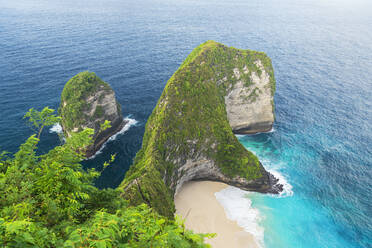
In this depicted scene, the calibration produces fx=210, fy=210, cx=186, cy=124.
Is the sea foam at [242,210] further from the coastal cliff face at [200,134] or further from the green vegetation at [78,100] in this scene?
the green vegetation at [78,100]

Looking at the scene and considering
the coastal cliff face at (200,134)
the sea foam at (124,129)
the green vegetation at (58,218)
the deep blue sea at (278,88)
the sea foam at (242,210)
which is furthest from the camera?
the sea foam at (124,129)

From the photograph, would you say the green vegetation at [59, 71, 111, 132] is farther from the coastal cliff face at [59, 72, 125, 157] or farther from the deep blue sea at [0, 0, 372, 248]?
the deep blue sea at [0, 0, 372, 248]

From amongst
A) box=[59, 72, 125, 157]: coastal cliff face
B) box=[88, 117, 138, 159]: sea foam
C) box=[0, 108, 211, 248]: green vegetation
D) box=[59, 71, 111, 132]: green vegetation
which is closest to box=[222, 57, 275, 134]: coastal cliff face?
box=[88, 117, 138, 159]: sea foam

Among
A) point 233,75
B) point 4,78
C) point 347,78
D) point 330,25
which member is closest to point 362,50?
point 347,78

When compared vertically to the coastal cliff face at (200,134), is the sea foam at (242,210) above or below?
below

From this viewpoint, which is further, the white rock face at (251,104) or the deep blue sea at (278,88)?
the white rock face at (251,104)

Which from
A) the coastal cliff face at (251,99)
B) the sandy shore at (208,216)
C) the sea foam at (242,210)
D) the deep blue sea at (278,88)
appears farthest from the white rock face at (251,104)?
the sandy shore at (208,216)

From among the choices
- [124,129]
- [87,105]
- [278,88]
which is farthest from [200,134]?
[278,88]
